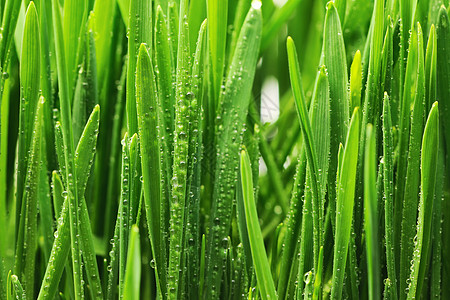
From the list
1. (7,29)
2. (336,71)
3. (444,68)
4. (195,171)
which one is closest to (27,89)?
(7,29)

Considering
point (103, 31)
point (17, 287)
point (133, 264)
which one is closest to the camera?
point (133, 264)

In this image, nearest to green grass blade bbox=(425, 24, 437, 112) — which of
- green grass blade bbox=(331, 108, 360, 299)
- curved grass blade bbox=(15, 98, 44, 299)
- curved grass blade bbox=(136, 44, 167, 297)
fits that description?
green grass blade bbox=(331, 108, 360, 299)

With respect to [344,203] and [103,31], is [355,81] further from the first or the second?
[103,31]

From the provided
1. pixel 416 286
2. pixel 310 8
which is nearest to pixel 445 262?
pixel 416 286

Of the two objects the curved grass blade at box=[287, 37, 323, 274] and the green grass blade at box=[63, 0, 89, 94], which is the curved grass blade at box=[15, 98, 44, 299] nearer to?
the green grass blade at box=[63, 0, 89, 94]

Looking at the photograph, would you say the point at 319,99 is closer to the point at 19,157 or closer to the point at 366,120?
the point at 366,120

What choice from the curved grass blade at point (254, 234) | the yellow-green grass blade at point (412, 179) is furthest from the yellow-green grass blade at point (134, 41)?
the yellow-green grass blade at point (412, 179)
